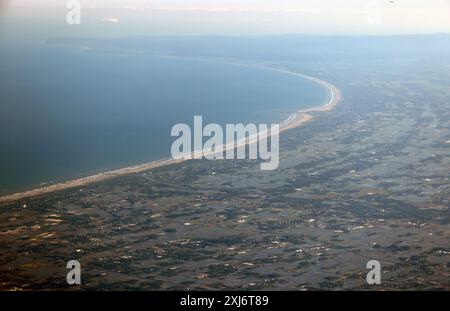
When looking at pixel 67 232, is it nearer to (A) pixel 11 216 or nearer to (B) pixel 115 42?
(A) pixel 11 216

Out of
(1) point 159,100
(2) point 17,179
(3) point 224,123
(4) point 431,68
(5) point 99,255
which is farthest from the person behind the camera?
(4) point 431,68

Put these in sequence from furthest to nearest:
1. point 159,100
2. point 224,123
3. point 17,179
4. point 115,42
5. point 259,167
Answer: point 115,42 → point 159,100 → point 224,123 → point 259,167 → point 17,179

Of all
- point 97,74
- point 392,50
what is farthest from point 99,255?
point 392,50

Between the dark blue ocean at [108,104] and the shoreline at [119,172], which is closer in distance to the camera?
the shoreline at [119,172]

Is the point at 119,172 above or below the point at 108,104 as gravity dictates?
below

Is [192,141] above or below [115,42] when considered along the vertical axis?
below

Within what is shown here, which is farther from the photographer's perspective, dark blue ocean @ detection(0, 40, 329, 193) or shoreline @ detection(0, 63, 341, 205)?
dark blue ocean @ detection(0, 40, 329, 193)

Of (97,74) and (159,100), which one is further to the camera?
(97,74)

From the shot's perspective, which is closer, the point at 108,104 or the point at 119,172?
the point at 119,172
